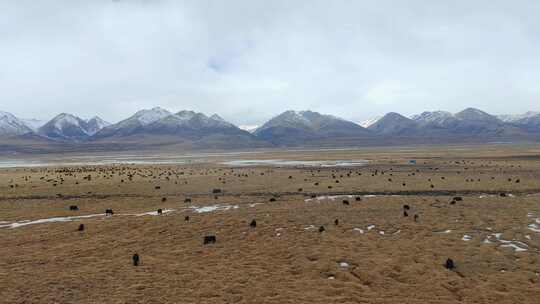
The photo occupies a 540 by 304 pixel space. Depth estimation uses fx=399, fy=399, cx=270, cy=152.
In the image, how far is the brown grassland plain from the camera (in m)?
13.1

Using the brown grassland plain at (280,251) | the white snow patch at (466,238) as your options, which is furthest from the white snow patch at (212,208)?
the white snow patch at (466,238)

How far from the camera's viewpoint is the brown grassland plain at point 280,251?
1307 cm

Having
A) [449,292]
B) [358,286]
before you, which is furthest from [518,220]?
[358,286]

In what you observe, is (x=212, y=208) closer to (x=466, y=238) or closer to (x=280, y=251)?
(x=280, y=251)

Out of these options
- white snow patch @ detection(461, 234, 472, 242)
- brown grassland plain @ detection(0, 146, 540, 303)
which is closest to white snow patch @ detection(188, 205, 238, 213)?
brown grassland plain @ detection(0, 146, 540, 303)

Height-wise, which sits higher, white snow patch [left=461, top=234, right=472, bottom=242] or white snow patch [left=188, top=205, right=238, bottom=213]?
white snow patch [left=461, top=234, right=472, bottom=242]

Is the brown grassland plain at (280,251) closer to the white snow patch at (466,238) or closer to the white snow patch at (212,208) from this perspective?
the white snow patch at (212,208)

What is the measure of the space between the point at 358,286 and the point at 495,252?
283 inches

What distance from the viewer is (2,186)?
1800 inches

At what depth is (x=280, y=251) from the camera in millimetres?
17562

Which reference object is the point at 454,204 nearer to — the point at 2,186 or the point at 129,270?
the point at 129,270

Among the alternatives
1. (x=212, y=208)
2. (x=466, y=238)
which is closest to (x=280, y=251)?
(x=466, y=238)

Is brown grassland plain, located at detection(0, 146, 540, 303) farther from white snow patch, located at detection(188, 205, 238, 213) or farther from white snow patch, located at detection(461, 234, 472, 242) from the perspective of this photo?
white snow patch, located at detection(461, 234, 472, 242)

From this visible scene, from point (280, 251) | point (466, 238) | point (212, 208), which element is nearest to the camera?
point (280, 251)
